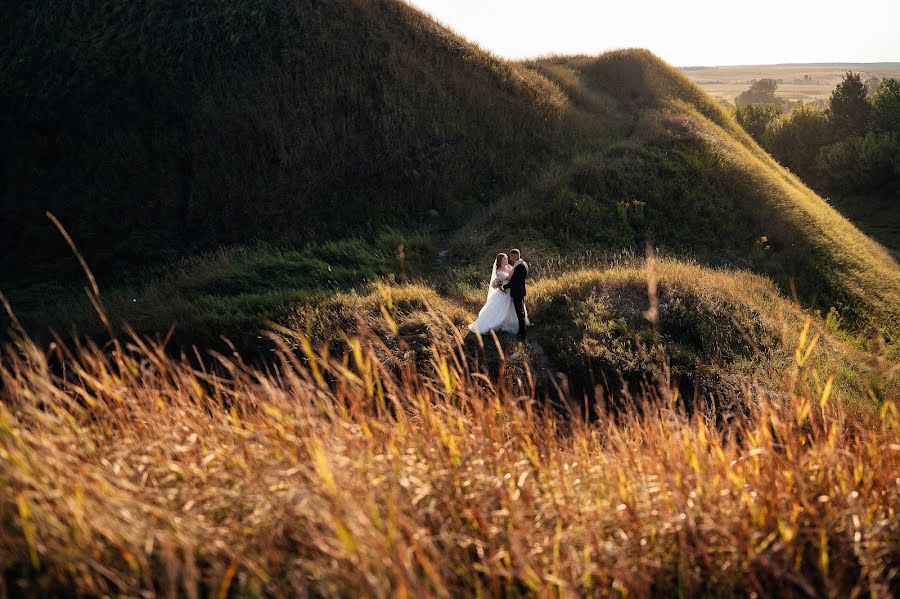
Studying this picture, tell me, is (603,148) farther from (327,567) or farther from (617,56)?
(327,567)

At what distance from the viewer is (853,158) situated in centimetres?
3797

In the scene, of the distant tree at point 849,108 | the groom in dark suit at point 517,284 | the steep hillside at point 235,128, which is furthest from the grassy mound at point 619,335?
the distant tree at point 849,108

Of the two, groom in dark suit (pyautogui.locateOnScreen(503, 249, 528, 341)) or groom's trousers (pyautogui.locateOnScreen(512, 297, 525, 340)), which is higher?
groom in dark suit (pyautogui.locateOnScreen(503, 249, 528, 341))

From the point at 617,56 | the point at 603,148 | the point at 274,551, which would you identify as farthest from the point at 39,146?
the point at 617,56

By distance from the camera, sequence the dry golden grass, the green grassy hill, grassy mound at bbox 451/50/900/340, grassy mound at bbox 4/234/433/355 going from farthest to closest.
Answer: grassy mound at bbox 451/50/900/340, the green grassy hill, grassy mound at bbox 4/234/433/355, the dry golden grass

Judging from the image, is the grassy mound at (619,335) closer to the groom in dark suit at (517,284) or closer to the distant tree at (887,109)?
the groom in dark suit at (517,284)

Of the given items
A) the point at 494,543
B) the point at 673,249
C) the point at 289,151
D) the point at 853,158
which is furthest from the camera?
the point at 853,158

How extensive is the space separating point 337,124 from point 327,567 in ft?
69.5

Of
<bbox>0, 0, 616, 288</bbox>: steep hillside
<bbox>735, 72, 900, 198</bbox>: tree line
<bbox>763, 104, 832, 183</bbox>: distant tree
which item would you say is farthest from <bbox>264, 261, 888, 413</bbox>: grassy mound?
<bbox>763, 104, 832, 183</bbox>: distant tree

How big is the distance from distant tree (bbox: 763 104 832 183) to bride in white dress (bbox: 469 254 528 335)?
3770 centimetres

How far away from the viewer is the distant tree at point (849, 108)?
4256cm

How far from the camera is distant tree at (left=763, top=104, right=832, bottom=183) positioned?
4222cm

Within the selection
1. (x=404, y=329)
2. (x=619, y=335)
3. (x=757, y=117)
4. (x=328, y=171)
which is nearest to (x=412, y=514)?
(x=404, y=329)

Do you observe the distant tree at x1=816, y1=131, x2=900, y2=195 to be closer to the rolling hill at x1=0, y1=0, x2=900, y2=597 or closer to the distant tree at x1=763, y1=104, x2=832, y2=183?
the distant tree at x1=763, y1=104, x2=832, y2=183
